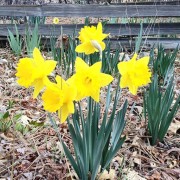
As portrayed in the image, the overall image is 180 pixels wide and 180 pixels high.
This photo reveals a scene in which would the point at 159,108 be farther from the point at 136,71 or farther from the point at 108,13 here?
the point at 108,13

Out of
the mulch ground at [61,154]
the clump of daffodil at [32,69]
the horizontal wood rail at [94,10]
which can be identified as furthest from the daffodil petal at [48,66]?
the horizontal wood rail at [94,10]

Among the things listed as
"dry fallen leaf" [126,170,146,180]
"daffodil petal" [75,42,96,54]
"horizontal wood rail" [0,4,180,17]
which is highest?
"horizontal wood rail" [0,4,180,17]

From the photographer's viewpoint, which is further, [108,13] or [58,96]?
[108,13]

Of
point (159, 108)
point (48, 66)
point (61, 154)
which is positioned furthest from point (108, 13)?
point (48, 66)

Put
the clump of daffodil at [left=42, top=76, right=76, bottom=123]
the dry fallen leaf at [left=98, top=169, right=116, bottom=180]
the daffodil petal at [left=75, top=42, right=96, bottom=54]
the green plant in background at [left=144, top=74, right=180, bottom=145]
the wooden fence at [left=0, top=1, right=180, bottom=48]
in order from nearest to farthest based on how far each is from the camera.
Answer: the clump of daffodil at [left=42, top=76, right=76, bottom=123] < the daffodil petal at [left=75, top=42, right=96, bottom=54] < the dry fallen leaf at [left=98, top=169, right=116, bottom=180] < the green plant in background at [left=144, top=74, right=180, bottom=145] < the wooden fence at [left=0, top=1, right=180, bottom=48]

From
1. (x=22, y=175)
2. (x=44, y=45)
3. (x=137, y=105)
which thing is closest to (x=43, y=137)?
(x=22, y=175)

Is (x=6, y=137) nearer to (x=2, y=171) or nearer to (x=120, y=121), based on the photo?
(x=2, y=171)

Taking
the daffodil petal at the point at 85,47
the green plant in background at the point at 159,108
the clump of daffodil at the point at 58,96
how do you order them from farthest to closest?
the green plant in background at the point at 159,108 → the daffodil petal at the point at 85,47 → the clump of daffodil at the point at 58,96

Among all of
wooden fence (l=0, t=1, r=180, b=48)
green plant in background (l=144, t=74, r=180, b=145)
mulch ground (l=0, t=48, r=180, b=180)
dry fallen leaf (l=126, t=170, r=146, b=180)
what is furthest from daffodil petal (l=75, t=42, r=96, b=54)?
wooden fence (l=0, t=1, r=180, b=48)

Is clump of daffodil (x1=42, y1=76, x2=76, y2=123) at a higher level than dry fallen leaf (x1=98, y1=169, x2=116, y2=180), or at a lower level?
higher

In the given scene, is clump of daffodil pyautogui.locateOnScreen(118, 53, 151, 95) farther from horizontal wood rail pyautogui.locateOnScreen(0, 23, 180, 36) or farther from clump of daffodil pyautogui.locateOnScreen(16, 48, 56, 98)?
horizontal wood rail pyautogui.locateOnScreen(0, 23, 180, 36)

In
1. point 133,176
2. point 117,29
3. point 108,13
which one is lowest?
point 133,176

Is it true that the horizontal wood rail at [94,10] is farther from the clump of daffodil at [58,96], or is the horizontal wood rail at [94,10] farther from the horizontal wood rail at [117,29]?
the clump of daffodil at [58,96]
